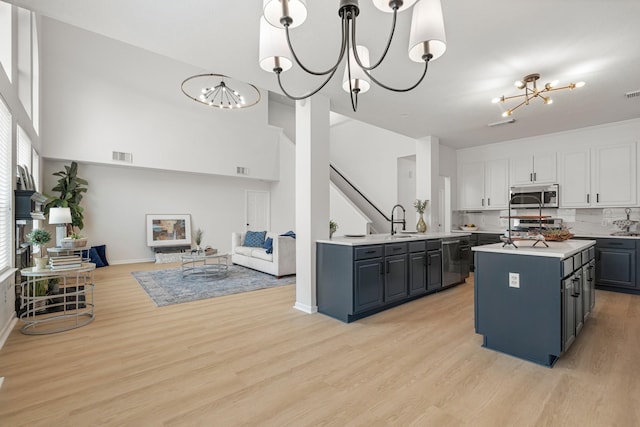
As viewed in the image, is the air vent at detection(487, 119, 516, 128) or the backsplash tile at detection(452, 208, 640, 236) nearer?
the air vent at detection(487, 119, 516, 128)

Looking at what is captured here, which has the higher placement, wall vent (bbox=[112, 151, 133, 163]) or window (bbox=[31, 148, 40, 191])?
wall vent (bbox=[112, 151, 133, 163])

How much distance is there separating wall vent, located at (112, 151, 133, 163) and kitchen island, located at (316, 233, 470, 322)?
5.93 m

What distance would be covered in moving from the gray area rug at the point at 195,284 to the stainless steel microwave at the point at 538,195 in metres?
4.64

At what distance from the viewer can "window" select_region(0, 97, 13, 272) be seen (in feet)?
10.0

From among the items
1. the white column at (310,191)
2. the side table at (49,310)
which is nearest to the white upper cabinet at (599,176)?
the white column at (310,191)

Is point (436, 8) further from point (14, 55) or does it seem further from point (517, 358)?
point (14, 55)

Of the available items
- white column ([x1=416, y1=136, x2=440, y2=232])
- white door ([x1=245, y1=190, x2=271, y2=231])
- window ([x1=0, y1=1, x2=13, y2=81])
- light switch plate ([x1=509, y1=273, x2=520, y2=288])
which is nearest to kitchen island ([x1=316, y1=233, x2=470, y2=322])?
light switch plate ([x1=509, y1=273, x2=520, y2=288])


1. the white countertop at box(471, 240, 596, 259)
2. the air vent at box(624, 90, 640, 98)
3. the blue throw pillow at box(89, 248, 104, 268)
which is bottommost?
the blue throw pillow at box(89, 248, 104, 268)

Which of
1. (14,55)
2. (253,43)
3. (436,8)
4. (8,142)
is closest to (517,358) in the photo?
(436,8)

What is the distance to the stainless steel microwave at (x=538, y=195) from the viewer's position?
18.2 ft

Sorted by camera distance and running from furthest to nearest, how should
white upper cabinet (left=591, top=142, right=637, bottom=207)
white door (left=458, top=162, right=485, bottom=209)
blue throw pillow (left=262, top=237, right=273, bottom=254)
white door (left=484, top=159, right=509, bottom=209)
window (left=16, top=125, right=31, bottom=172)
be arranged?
white door (left=458, top=162, right=485, bottom=209) < white door (left=484, top=159, right=509, bottom=209) < blue throw pillow (left=262, top=237, right=273, bottom=254) < white upper cabinet (left=591, top=142, right=637, bottom=207) < window (left=16, top=125, right=31, bottom=172)

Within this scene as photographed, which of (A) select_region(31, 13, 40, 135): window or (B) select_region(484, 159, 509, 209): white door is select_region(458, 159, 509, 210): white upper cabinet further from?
(A) select_region(31, 13, 40, 135): window

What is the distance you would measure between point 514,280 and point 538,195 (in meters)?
4.12

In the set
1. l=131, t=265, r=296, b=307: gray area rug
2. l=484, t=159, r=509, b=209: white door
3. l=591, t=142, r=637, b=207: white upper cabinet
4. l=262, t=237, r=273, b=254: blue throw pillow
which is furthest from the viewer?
l=484, t=159, r=509, b=209: white door
